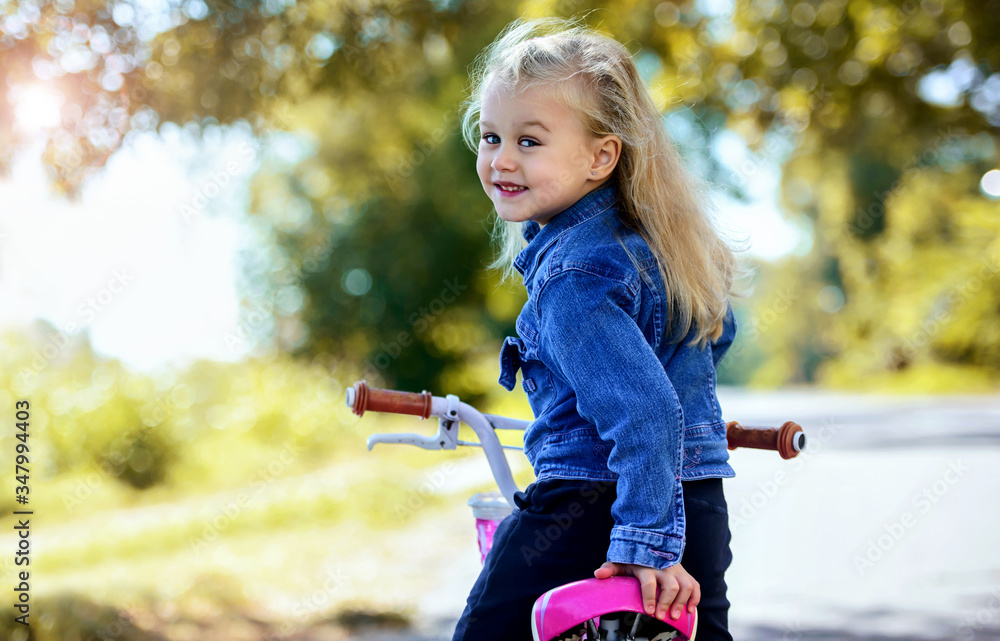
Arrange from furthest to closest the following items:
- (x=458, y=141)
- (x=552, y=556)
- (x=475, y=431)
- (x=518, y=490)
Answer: (x=458, y=141), (x=475, y=431), (x=518, y=490), (x=552, y=556)

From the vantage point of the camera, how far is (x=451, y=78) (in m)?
10.4

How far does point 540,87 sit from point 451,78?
903 centimetres

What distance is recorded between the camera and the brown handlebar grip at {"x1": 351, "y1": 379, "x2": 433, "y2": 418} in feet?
6.16

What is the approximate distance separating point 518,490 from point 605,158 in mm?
704

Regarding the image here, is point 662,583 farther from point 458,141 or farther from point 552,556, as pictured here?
point 458,141

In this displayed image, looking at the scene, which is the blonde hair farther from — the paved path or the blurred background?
the paved path

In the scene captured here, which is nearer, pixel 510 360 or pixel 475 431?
pixel 510 360

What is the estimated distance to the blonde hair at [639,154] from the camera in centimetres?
166

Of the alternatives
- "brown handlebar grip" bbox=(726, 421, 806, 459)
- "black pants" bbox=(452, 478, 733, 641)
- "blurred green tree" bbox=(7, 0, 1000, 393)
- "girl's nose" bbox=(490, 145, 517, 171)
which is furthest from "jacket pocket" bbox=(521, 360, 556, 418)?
"blurred green tree" bbox=(7, 0, 1000, 393)

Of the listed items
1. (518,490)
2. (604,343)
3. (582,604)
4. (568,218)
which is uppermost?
(568,218)

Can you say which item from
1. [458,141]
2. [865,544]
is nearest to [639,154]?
[865,544]

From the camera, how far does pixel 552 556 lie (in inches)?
62.6

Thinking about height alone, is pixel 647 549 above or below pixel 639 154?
Answer: below

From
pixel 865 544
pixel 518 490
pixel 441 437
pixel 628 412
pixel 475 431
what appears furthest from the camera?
pixel 865 544
